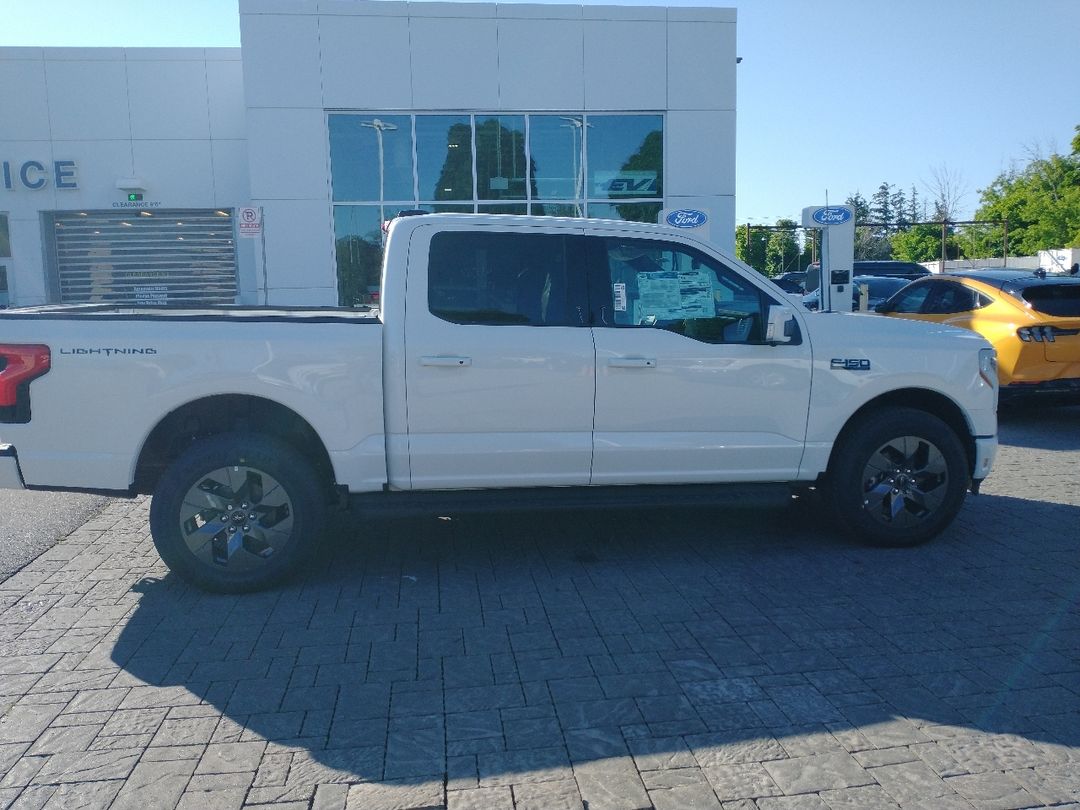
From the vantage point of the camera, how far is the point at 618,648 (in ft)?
13.9

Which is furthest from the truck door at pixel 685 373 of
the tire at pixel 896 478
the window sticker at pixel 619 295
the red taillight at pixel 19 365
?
the red taillight at pixel 19 365

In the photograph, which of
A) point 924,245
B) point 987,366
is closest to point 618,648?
point 987,366

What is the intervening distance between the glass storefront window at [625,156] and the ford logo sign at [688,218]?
2773mm

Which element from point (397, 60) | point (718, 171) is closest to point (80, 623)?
point (397, 60)

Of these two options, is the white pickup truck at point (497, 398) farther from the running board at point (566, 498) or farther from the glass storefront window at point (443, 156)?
the glass storefront window at point (443, 156)

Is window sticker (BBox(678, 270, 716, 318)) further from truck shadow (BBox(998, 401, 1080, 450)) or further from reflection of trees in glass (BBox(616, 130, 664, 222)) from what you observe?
reflection of trees in glass (BBox(616, 130, 664, 222))

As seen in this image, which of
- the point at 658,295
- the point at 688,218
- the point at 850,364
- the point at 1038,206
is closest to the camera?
the point at 658,295

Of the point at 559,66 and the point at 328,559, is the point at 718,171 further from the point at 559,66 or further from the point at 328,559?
the point at 328,559

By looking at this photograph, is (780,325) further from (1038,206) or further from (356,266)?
(1038,206)

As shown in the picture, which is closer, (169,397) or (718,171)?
(169,397)

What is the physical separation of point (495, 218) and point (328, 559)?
2.33m

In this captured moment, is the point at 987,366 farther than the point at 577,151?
No

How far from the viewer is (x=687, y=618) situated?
4.61 metres

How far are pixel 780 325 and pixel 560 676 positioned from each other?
8.05 ft
